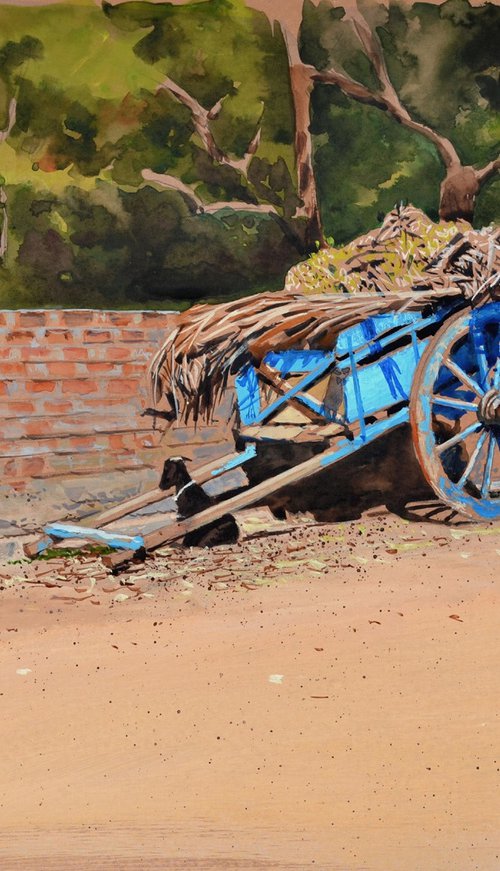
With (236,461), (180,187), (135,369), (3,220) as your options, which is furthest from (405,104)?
(236,461)

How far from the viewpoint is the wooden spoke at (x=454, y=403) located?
581cm

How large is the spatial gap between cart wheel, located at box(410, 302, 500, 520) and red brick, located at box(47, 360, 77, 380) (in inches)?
98.0

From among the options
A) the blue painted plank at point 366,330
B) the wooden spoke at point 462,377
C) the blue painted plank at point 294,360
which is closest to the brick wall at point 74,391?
the blue painted plank at point 294,360

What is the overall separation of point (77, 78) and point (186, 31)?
3.87 ft

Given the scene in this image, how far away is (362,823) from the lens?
2.59 m

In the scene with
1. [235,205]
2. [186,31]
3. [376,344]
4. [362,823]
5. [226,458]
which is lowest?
[362,823]

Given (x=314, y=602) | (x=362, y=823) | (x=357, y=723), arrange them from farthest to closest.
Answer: (x=314, y=602)
(x=357, y=723)
(x=362, y=823)

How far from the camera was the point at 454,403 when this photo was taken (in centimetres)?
586

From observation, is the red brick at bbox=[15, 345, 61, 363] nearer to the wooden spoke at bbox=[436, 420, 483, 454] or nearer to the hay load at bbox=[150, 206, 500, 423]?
the hay load at bbox=[150, 206, 500, 423]

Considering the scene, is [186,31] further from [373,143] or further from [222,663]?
[222,663]

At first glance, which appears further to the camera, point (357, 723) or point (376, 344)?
point (376, 344)

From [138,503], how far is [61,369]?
5.13ft

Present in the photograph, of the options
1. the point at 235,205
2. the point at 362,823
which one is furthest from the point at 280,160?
the point at 362,823

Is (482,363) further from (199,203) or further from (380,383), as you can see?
(199,203)
